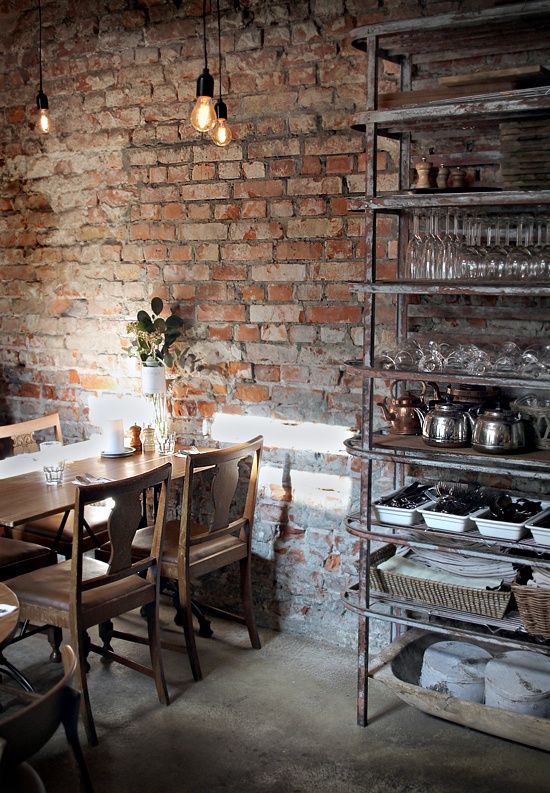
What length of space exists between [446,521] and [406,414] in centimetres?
46

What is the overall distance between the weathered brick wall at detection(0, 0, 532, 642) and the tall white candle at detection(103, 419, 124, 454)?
0.32 m

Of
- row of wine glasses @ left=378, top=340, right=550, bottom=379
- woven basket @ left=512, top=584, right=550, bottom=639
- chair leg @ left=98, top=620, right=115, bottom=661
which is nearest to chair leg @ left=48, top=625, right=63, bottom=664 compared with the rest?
chair leg @ left=98, top=620, right=115, bottom=661

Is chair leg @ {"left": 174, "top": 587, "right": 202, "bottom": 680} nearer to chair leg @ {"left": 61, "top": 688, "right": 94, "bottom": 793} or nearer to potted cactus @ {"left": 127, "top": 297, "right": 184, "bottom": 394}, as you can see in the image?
potted cactus @ {"left": 127, "top": 297, "right": 184, "bottom": 394}

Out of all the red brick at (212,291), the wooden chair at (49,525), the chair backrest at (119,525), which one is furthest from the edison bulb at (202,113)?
the wooden chair at (49,525)

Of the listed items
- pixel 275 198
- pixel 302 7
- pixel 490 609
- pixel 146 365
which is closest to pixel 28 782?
pixel 490 609

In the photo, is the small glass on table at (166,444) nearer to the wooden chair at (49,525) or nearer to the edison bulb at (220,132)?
the wooden chair at (49,525)

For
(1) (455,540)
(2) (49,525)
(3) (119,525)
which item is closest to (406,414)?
(1) (455,540)

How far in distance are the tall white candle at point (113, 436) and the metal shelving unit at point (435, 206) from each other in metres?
1.27

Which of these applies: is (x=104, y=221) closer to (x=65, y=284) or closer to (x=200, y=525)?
(x=65, y=284)

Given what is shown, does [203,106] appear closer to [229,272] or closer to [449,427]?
[229,272]

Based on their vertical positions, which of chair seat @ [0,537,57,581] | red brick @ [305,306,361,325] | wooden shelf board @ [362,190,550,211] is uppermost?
wooden shelf board @ [362,190,550,211]

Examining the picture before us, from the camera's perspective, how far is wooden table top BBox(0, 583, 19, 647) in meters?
2.24

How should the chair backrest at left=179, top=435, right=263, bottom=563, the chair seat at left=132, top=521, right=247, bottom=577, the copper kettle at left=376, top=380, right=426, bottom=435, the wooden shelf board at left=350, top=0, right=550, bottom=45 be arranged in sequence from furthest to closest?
the chair seat at left=132, top=521, right=247, bottom=577, the chair backrest at left=179, top=435, right=263, bottom=563, the copper kettle at left=376, top=380, right=426, bottom=435, the wooden shelf board at left=350, top=0, right=550, bottom=45

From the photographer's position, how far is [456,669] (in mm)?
3201
